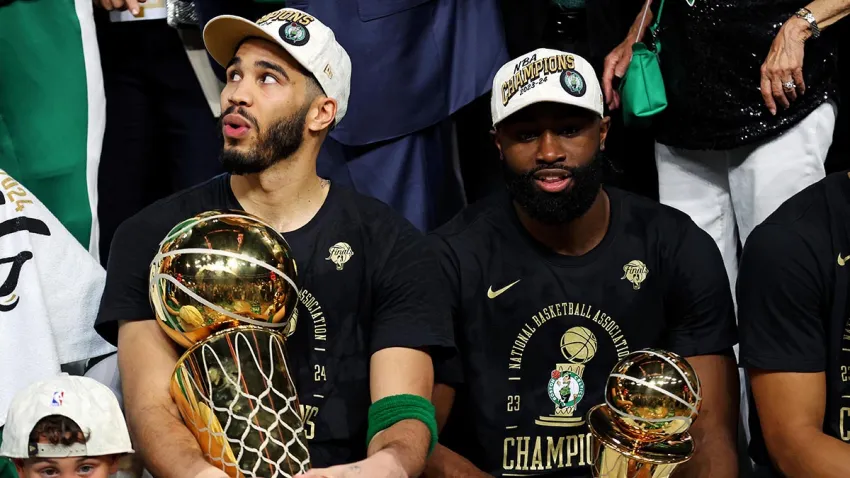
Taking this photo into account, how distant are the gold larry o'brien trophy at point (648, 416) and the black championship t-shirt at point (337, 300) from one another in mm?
650

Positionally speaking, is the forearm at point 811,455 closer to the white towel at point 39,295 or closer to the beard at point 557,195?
the beard at point 557,195

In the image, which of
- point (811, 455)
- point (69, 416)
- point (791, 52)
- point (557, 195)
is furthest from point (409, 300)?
point (791, 52)

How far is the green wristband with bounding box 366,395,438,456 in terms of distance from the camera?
3.25 m

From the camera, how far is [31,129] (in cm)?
422

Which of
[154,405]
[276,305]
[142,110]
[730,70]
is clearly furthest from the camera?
[142,110]

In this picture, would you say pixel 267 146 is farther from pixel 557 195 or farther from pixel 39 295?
pixel 557 195

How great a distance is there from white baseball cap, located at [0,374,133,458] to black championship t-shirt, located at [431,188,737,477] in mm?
938

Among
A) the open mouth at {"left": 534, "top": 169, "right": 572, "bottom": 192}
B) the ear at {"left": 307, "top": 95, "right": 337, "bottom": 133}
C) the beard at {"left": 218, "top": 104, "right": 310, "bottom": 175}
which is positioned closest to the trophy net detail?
the beard at {"left": 218, "top": 104, "right": 310, "bottom": 175}

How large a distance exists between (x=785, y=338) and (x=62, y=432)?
179 centimetres

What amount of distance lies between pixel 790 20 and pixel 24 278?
223cm

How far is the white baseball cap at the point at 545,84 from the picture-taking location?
3822mm

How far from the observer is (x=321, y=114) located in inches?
147

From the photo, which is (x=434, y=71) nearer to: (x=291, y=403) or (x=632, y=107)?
(x=632, y=107)

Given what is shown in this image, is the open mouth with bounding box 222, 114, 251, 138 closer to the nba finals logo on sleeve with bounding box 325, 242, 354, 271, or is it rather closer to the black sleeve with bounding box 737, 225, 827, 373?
the nba finals logo on sleeve with bounding box 325, 242, 354, 271
